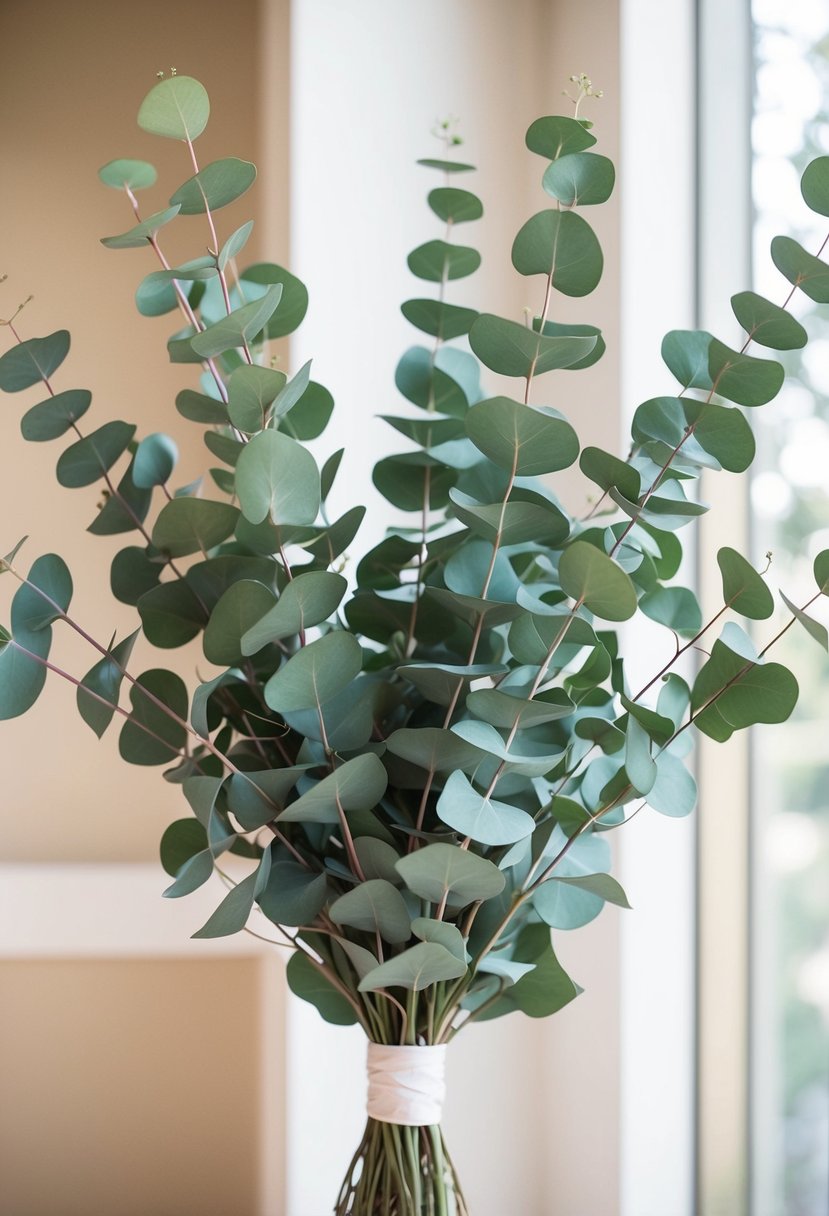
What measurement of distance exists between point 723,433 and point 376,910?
0.38m

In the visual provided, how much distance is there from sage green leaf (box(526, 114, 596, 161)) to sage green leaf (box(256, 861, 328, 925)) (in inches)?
20.0

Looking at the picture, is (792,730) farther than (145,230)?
Yes

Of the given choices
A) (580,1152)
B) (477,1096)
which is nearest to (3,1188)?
(477,1096)

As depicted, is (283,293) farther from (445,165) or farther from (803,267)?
(803,267)

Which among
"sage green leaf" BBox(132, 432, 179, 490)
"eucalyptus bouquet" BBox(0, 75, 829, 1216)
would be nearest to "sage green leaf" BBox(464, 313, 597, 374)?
"eucalyptus bouquet" BBox(0, 75, 829, 1216)

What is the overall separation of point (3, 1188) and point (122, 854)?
425mm

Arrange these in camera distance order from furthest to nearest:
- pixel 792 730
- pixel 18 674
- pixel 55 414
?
pixel 792 730, pixel 55 414, pixel 18 674

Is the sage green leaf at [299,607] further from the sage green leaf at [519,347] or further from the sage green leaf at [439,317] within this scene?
the sage green leaf at [439,317]

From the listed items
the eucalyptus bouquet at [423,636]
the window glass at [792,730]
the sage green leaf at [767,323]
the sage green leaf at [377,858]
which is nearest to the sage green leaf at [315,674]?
the eucalyptus bouquet at [423,636]

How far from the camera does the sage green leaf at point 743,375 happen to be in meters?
0.69

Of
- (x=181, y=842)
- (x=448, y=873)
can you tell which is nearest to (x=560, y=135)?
(x=448, y=873)

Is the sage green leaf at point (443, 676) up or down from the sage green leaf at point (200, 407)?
down

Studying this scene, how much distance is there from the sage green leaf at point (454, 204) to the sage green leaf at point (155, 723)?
1.41 ft

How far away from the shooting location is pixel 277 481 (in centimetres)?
64
